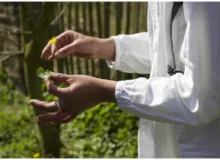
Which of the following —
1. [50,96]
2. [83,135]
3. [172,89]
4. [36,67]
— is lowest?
[83,135]

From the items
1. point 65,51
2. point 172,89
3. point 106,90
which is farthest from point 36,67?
point 172,89

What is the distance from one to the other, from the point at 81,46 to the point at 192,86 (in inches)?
22.1

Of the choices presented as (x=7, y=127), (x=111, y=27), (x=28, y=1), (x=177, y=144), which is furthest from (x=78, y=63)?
(x=177, y=144)

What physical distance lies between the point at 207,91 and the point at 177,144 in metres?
0.31

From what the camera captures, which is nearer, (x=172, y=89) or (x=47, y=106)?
(x=172, y=89)

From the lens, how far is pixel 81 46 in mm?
1721

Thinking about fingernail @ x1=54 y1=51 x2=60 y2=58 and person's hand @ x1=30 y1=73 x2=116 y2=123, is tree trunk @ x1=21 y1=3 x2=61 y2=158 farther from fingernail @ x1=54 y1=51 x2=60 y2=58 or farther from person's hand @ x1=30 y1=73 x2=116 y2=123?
person's hand @ x1=30 y1=73 x2=116 y2=123

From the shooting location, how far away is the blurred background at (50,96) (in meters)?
3.14

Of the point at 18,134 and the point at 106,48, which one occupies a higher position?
the point at 106,48

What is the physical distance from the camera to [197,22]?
4.19ft

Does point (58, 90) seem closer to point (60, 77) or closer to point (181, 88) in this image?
point (60, 77)

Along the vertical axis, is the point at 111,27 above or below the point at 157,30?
below

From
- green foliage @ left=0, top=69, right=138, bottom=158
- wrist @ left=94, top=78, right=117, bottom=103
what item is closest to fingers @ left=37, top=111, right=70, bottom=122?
wrist @ left=94, top=78, right=117, bottom=103

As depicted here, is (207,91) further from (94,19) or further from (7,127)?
(94,19)
